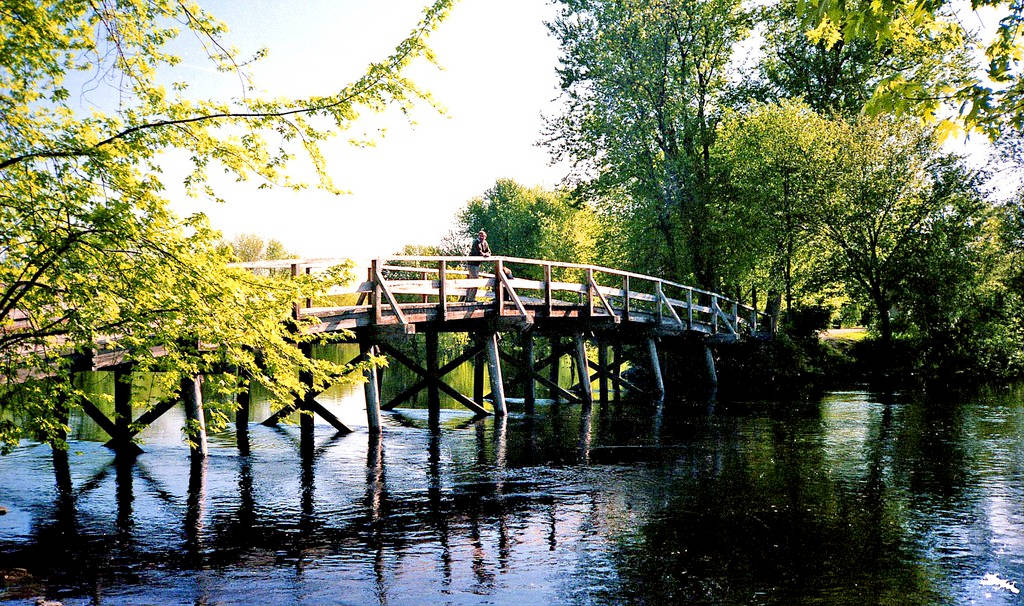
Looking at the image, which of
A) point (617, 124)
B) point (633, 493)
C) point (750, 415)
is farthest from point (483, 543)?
point (617, 124)

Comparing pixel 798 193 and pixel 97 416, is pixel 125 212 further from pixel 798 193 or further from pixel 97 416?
pixel 798 193

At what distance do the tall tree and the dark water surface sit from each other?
1972cm

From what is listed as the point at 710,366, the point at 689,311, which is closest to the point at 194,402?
the point at 689,311

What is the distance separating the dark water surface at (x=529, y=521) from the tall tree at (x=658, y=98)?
19.7 meters

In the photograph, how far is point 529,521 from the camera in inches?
418

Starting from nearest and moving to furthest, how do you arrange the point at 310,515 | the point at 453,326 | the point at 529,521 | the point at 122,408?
the point at 529,521, the point at 310,515, the point at 122,408, the point at 453,326

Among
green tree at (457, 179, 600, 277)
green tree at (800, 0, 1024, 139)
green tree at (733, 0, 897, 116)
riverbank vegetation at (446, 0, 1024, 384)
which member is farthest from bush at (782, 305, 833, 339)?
green tree at (800, 0, 1024, 139)

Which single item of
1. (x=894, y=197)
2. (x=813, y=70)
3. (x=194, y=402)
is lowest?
(x=194, y=402)

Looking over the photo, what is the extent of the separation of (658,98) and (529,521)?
96.7ft

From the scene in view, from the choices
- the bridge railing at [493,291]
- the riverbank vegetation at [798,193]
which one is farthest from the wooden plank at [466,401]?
the riverbank vegetation at [798,193]

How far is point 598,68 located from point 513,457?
81.8ft

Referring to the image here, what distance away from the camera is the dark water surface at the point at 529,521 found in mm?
8000

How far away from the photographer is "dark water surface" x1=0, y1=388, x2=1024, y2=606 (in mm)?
8000

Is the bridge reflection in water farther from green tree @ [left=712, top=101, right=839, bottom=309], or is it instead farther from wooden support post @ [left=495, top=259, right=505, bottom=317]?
green tree @ [left=712, top=101, right=839, bottom=309]
